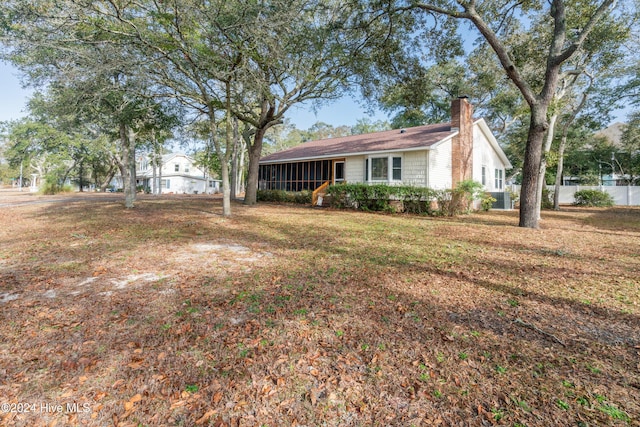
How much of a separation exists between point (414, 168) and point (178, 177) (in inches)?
1595

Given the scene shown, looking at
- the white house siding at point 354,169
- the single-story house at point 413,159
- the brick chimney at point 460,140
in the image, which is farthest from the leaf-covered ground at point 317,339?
the white house siding at point 354,169

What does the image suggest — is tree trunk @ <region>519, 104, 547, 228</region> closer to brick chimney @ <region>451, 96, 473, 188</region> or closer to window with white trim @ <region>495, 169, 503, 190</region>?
brick chimney @ <region>451, 96, 473, 188</region>

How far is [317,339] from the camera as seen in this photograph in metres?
2.82

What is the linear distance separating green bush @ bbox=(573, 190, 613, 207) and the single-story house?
536 centimetres

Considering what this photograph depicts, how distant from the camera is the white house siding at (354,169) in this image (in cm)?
1745

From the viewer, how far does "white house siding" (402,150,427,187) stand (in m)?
15.2

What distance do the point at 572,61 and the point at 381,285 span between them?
54.4 ft

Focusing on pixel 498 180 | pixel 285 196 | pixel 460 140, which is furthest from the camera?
pixel 498 180

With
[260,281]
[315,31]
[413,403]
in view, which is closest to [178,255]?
[260,281]

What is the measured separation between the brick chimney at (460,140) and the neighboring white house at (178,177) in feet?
124

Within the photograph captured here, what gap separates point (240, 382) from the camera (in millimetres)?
2242

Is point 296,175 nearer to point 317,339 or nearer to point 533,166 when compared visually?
point 533,166

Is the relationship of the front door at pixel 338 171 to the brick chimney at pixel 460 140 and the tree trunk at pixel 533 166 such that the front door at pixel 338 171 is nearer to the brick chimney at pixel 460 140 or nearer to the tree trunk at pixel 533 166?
the brick chimney at pixel 460 140

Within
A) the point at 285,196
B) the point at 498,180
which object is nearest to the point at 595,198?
the point at 498,180
